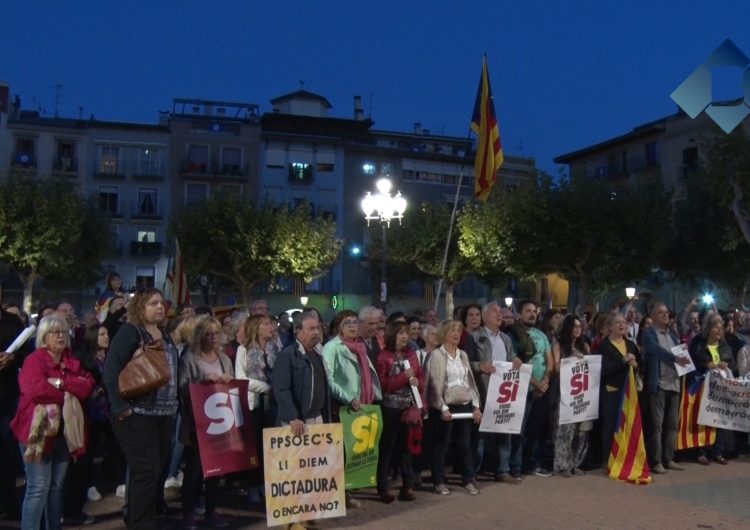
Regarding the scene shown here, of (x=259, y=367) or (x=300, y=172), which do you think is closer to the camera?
(x=259, y=367)

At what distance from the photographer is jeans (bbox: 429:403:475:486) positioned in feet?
29.8

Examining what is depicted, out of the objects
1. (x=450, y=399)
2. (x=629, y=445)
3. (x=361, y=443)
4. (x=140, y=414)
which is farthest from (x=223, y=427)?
(x=629, y=445)

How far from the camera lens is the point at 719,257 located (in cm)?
4100

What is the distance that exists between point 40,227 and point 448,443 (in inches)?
1342

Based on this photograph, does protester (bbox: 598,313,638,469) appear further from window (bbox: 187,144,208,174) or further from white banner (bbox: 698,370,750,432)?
window (bbox: 187,144,208,174)

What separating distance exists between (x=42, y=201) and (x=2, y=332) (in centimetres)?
3364

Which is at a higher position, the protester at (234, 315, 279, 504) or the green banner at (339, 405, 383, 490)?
the protester at (234, 315, 279, 504)

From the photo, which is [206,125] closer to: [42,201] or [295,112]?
[295,112]

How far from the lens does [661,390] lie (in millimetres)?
10469

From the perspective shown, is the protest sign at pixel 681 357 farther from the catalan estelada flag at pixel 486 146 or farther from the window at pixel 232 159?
the window at pixel 232 159

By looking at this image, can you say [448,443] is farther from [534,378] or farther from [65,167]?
[65,167]

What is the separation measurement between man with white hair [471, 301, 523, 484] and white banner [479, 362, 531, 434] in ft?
0.28

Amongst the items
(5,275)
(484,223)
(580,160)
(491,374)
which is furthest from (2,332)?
(580,160)

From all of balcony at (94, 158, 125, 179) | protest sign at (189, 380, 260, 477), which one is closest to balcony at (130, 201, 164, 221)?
balcony at (94, 158, 125, 179)
